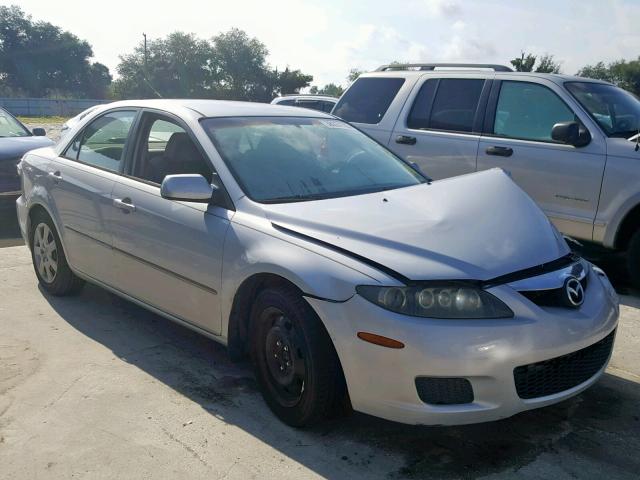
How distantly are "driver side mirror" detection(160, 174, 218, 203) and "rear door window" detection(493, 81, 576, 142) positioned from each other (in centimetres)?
361

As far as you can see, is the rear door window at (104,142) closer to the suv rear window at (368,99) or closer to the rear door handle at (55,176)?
the rear door handle at (55,176)

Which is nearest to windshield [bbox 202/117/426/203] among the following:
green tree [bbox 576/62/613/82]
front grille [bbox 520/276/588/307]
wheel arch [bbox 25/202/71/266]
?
front grille [bbox 520/276/588/307]

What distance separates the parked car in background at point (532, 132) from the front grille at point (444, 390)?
3.31 m

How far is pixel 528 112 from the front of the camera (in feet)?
20.4

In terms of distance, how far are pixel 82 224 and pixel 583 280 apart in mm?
3321

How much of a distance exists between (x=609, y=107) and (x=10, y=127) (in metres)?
8.09

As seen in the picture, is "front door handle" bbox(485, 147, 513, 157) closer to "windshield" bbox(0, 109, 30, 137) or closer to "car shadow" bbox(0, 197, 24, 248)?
"car shadow" bbox(0, 197, 24, 248)

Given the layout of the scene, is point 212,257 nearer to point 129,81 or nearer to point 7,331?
point 7,331

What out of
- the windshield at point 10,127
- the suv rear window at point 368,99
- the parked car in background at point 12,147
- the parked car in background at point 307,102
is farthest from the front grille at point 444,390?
the parked car in background at point 307,102

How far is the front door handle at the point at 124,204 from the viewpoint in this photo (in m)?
4.20

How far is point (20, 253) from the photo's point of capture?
Result: 22.4ft

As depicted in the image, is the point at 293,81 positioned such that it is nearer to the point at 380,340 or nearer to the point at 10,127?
the point at 10,127

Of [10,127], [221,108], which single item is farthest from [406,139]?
[10,127]

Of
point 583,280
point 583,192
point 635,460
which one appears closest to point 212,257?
point 583,280
